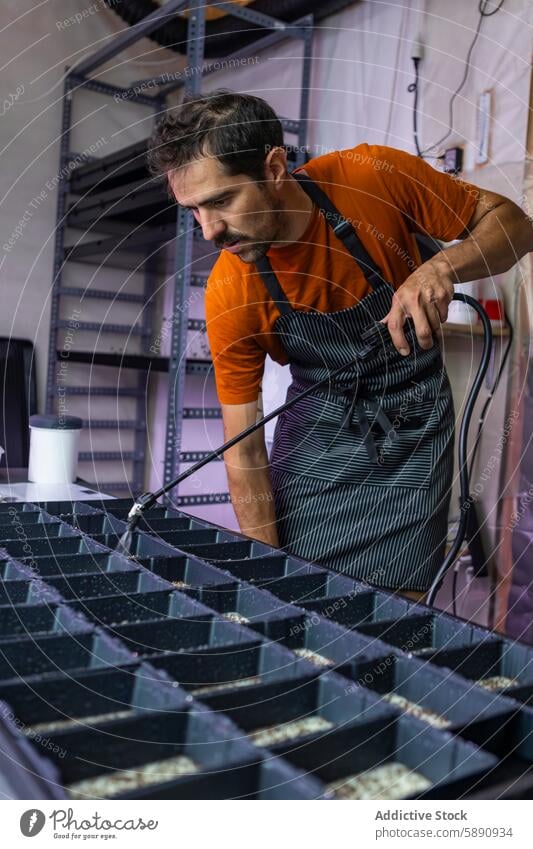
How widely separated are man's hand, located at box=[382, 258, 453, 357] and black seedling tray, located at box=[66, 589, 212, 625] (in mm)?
539

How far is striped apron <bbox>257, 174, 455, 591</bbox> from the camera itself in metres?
1.51

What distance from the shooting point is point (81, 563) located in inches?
39.8

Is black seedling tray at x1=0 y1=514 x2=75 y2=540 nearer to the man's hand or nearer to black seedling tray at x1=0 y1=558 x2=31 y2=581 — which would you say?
black seedling tray at x1=0 y1=558 x2=31 y2=581

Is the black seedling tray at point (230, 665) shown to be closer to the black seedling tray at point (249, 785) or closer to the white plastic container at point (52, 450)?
the black seedling tray at point (249, 785)

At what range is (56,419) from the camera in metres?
1.81

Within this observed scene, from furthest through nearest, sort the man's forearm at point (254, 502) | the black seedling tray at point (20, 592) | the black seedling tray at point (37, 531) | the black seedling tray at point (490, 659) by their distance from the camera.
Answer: the man's forearm at point (254, 502)
the black seedling tray at point (37, 531)
the black seedling tray at point (20, 592)
the black seedling tray at point (490, 659)

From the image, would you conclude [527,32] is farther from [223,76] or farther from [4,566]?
[4,566]

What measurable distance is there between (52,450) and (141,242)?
1.86 m

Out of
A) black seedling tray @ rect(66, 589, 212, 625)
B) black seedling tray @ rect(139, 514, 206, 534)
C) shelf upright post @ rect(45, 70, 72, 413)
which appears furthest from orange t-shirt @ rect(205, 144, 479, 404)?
shelf upright post @ rect(45, 70, 72, 413)

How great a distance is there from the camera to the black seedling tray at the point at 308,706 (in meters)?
0.65

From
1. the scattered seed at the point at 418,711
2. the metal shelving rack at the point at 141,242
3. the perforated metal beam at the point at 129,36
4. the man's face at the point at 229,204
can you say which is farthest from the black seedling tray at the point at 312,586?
the perforated metal beam at the point at 129,36

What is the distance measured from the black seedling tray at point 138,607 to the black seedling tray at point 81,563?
0.09m

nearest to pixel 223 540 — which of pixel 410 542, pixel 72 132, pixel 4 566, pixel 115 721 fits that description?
pixel 4 566

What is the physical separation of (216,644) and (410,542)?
2.62 feet
